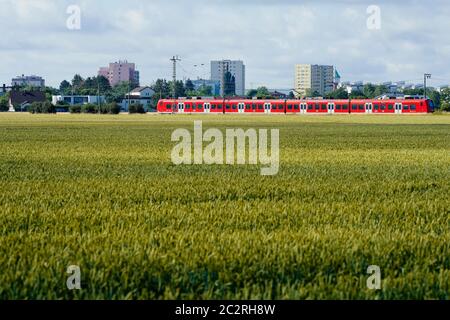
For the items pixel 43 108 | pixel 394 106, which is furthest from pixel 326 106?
pixel 43 108

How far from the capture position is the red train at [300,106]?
121 metres

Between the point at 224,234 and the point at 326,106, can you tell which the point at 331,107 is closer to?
the point at 326,106

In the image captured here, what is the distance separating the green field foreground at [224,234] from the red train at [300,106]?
103 meters

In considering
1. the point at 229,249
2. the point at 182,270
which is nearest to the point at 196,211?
the point at 229,249

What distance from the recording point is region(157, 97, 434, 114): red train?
12075cm

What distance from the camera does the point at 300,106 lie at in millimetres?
127812

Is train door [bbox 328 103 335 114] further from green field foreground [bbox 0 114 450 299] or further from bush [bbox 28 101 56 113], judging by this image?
green field foreground [bbox 0 114 450 299]

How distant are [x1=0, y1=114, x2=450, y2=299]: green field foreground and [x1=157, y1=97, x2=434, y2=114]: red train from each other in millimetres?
102722

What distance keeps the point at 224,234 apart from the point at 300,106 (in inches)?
4683

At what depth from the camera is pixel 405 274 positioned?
7.70m

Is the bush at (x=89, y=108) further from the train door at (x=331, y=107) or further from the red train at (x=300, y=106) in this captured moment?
the train door at (x=331, y=107)

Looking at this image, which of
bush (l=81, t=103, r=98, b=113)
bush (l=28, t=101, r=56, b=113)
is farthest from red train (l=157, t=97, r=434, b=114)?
bush (l=28, t=101, r=56, b=113)

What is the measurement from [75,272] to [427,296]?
302 centimetres

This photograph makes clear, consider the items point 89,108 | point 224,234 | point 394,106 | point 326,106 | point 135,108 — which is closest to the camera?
point 224,234
